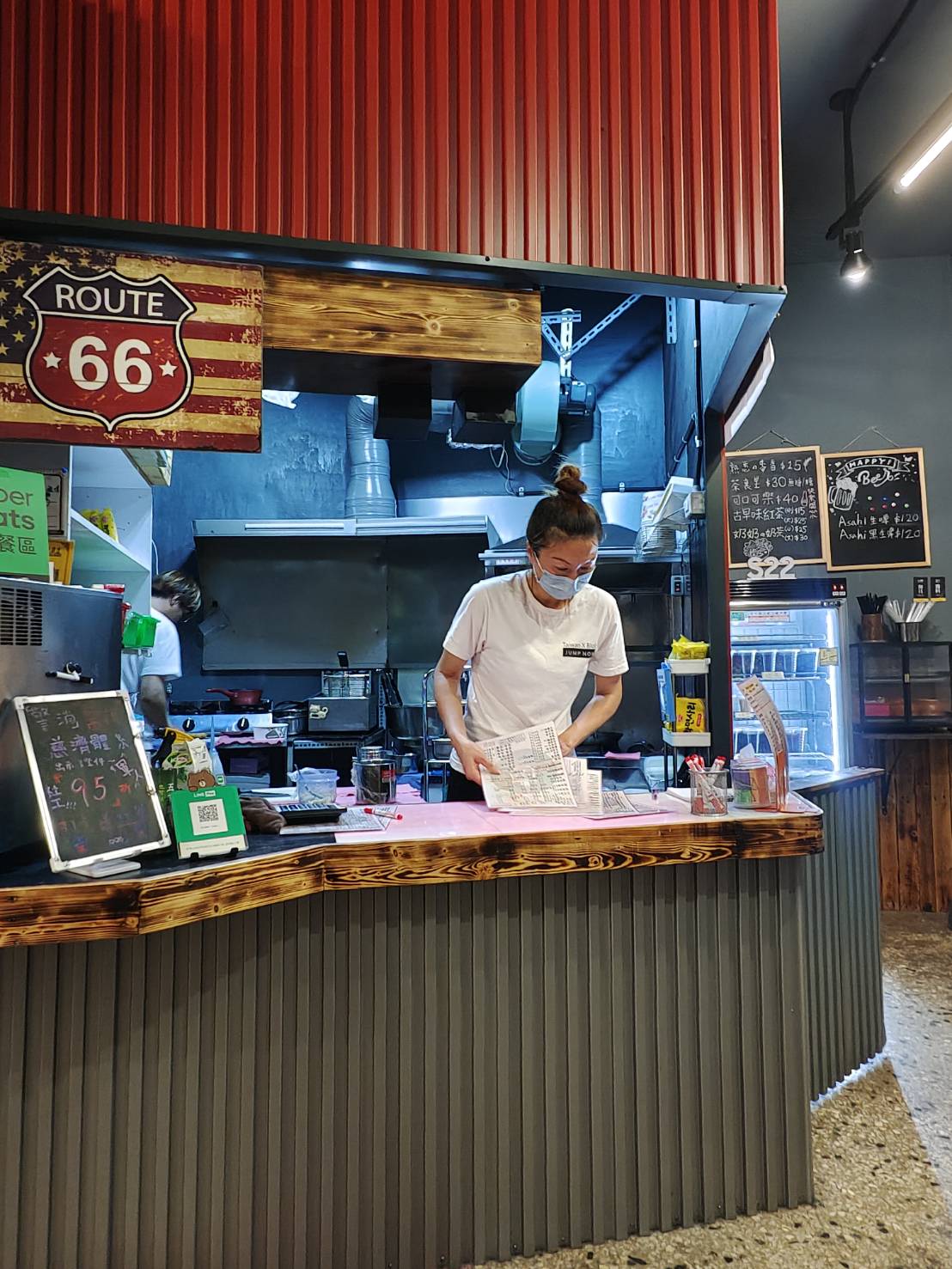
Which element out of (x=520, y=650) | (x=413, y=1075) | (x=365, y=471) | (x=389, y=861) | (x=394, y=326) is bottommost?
(x=413, y=1075)

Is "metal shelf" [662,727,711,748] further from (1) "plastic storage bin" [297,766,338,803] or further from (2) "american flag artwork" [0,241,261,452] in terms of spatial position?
(2) "american flag artwork" [0,241,261,452]

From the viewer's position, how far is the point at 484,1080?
6.42 feet

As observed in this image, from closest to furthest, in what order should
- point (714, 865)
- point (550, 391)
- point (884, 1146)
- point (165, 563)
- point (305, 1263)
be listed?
point (305, 1263) → point (714, 865) → point (884, 1146) → point (550, 391) → point (165, 563)

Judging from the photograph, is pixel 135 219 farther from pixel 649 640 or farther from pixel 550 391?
pixel 649 640

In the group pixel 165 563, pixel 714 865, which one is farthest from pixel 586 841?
pixel 165 563

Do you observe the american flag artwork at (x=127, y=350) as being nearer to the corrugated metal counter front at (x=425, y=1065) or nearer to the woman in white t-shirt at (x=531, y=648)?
the woman in white t-shirt at (x=531, y=648)

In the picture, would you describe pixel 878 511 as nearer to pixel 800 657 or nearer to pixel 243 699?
pixel 800 657

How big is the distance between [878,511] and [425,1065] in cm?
452

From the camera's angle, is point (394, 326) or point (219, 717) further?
point (219, 717)

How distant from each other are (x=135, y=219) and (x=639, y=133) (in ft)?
4.56

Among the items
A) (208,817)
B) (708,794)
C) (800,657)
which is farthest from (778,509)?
(208,817)

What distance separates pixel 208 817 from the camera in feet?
5.77

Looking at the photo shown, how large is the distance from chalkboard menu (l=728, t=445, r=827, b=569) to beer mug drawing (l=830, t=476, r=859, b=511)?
0.21 meters

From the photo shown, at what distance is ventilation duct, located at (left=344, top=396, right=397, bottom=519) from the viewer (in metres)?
6.03
